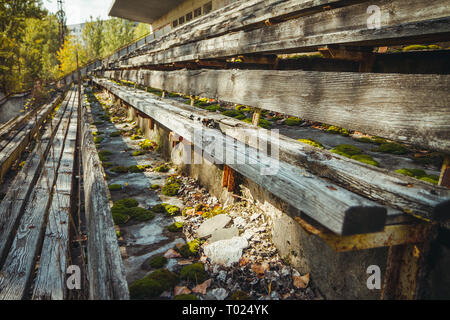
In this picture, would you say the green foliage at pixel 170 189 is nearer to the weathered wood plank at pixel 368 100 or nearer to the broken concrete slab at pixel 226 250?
the broken concrete slab at pixel 226 250

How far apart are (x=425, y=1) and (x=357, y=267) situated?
4.72 feet

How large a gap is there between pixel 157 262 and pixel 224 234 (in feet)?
2.23

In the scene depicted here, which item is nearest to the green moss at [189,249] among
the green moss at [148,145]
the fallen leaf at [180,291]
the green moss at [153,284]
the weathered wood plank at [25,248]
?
the green moss at [153,284]

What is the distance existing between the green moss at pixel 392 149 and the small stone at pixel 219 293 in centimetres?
207

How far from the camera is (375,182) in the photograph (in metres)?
1.12

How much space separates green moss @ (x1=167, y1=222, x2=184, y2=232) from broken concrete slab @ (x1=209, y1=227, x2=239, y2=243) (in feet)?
1.54

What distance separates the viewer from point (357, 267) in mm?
1564

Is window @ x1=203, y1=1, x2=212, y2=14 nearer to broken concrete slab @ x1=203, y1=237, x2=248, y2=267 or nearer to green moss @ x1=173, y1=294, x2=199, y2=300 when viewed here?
broken concrete slab @ x1=203, y1=237, x2=248, y2=267

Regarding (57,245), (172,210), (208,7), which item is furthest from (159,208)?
(208,7)

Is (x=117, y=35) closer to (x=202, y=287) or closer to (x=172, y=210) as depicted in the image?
(x=172, y=210)

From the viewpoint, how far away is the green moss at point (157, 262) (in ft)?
7.45

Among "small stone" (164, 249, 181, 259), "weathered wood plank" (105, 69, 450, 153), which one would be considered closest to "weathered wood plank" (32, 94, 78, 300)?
"small stone" (164, 249, 181, 259)

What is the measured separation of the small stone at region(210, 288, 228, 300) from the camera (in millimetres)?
1906
